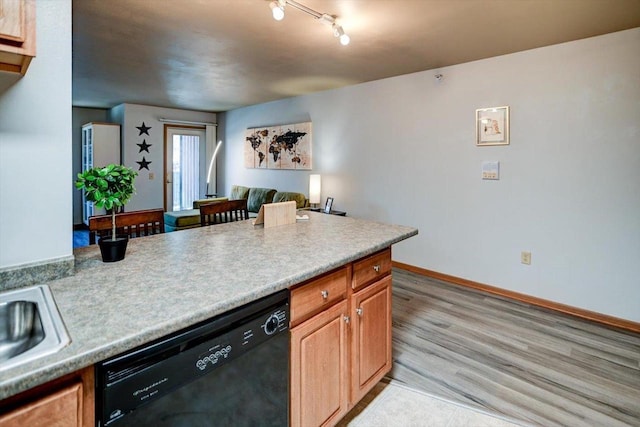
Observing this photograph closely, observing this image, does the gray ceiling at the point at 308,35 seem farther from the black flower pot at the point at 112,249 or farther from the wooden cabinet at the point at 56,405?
the wooden cabinet at the point at 56,405

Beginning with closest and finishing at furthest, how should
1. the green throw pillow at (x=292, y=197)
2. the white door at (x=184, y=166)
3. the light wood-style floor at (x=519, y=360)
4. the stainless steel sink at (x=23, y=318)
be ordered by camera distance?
1. the stainless steel sink at (x=23, y=318)
2. the light wood-style floor at (x=519, y=360)
3. the green throw pillow at (x=292, y=197)
4. the white door at (x=184, y=166)

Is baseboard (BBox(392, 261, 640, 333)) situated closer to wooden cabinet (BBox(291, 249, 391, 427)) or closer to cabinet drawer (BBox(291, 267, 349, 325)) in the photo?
wooden cabinet (BBox(291, 249, 391, 427))

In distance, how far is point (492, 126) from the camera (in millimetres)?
3404

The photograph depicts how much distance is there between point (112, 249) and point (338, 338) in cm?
101

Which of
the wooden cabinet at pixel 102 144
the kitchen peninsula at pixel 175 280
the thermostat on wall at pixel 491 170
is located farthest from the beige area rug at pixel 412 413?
the wooden cabinet at pixel 102 144

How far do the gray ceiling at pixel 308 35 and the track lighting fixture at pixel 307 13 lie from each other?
4 cm

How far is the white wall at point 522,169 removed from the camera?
2799 mm

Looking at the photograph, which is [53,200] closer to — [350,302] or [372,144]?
[350,302]

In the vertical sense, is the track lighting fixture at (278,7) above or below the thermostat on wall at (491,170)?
above

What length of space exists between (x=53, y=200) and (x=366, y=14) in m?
2.20

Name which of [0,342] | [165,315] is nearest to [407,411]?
[165,315]

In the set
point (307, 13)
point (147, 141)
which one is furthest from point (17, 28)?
point (147, 141)

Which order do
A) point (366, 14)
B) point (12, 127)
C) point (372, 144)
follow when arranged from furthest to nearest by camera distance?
1. point (372, 144)
2. point (366, 14)
3. point (12, 127)

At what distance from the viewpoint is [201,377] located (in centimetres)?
98
